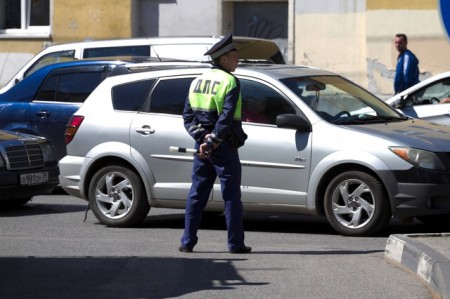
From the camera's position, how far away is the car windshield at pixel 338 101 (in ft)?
37.7

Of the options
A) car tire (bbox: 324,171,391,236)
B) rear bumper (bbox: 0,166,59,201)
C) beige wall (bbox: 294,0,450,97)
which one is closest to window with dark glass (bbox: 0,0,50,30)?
beige wall (bbox: 294,0,450,97)

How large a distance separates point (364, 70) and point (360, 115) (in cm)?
1052

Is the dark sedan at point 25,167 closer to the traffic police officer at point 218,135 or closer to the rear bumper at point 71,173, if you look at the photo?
the rear bumper at point 71,173

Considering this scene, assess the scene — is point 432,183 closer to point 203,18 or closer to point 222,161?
point 222,161

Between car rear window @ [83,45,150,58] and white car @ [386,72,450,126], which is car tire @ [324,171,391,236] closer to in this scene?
white car @ [386,72,450,126]

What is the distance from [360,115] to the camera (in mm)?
11695

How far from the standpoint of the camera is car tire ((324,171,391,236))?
35.9ft

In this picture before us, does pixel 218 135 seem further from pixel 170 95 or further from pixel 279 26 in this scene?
pixel 279 26

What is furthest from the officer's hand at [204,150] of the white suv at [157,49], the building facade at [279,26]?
the building facade at [279,26]

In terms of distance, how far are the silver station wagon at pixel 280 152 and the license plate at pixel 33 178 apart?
0.79 m

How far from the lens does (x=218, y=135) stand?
983 centimetres

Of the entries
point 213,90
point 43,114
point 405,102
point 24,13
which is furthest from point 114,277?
point 24,13

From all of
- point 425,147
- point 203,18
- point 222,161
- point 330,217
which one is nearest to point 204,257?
point 222,161

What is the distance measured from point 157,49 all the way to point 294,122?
562cm
